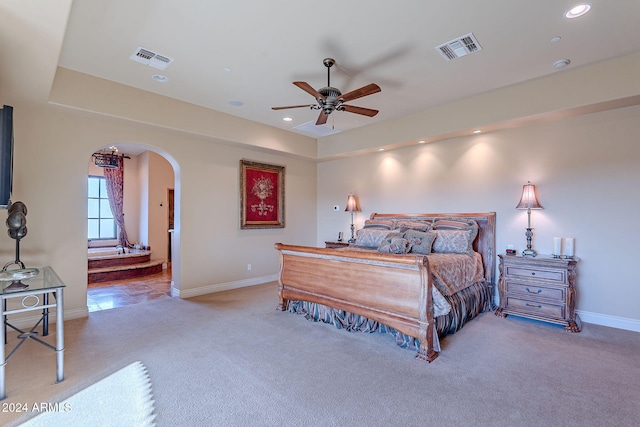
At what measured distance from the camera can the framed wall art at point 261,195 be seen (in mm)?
5797

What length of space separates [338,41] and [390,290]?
2.56m

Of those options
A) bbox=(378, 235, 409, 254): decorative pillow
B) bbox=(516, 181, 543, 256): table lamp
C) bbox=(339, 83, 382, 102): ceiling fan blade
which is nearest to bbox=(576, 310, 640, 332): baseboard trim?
bbox=(516, 181, 543, 256): table lamp

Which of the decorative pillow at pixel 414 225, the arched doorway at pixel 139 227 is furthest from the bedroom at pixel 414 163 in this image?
the arched doorway at pixel 139 227

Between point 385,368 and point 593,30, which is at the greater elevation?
point 593,30

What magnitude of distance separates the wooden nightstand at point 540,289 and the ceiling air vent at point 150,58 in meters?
4.84

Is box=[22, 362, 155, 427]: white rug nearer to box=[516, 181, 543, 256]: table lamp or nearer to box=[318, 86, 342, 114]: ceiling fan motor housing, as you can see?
box=[318, 86, 342, 114]: ceiling fan motor housing

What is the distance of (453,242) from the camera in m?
4.43

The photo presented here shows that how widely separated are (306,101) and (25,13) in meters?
3.15

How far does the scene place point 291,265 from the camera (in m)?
4.15

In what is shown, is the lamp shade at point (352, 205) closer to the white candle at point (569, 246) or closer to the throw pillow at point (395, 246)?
the throw pillow at point (395, 246)

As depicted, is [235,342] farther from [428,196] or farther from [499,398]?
[428,196]

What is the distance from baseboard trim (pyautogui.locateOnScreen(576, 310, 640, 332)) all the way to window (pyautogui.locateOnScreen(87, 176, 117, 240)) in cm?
1020

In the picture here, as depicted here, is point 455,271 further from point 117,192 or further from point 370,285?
point 117,192

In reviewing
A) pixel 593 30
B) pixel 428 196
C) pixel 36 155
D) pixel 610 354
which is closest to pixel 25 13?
pixel 36 155
